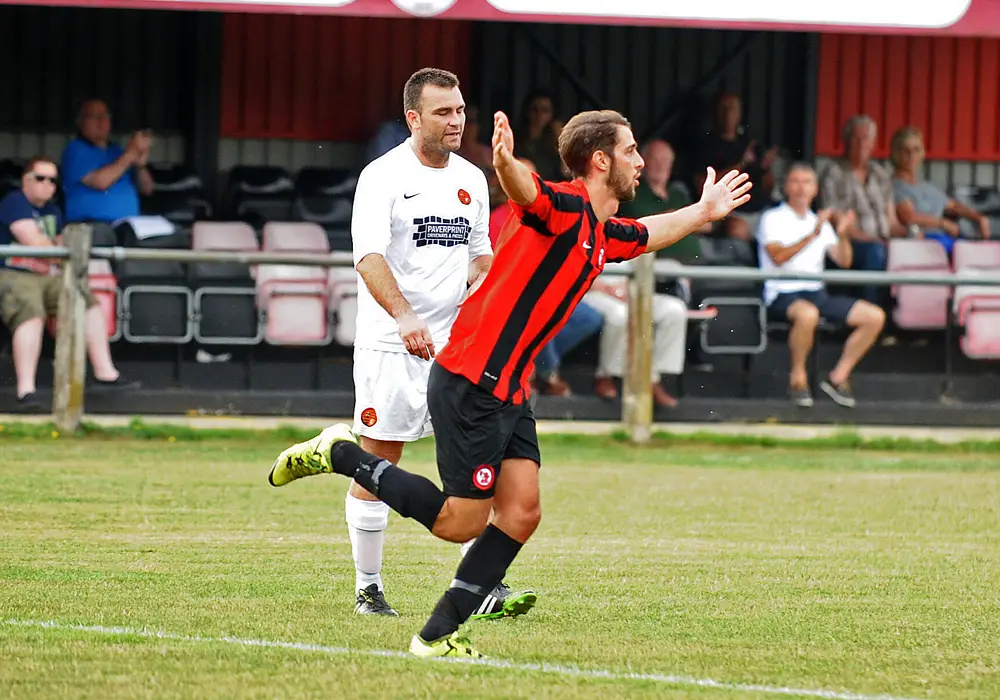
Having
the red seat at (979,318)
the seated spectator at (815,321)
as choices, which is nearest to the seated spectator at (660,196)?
the seated spectator at (815,321)

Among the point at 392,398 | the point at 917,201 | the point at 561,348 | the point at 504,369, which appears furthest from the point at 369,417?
the point at 917,201

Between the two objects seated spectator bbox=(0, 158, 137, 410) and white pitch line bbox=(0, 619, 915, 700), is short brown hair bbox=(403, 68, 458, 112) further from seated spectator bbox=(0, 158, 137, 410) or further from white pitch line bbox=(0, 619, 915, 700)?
seated spectator bbox=(0, 158, 137, 410)

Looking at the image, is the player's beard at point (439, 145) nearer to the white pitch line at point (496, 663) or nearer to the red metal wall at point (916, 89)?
the white pitch line at point (496, 663)

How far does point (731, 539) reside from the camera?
820 cm

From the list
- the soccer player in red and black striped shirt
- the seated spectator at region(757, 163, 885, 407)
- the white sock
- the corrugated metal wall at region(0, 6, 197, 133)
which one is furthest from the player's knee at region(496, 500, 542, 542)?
the corrugated metal wall at region(0, 6, 197, 133)

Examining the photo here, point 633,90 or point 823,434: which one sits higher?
point 633,90

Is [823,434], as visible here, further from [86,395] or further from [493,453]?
[493,453]

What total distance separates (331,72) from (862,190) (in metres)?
4.89

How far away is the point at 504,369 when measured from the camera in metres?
5.37

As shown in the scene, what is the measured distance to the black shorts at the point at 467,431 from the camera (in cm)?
539

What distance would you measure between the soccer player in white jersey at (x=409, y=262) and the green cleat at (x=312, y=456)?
1.36 ft

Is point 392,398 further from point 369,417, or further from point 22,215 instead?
point 22,215

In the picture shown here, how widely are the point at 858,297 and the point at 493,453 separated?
294 inches

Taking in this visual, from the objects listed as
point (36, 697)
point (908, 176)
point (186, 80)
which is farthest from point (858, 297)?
point (36, 697)
